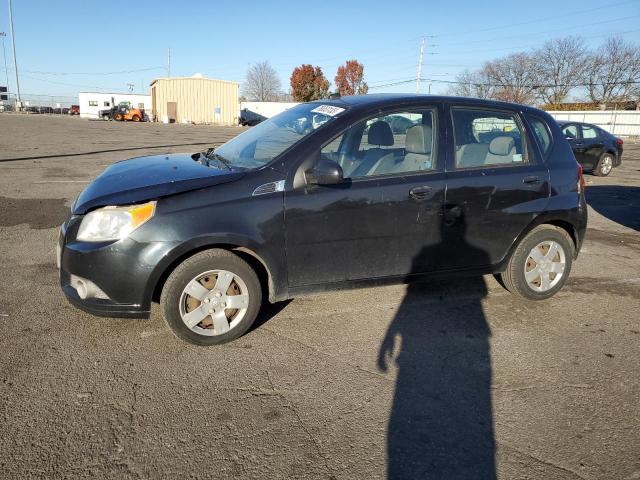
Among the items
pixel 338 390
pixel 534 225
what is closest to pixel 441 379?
pixel 338 390

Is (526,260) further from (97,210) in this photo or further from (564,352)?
(97,210)

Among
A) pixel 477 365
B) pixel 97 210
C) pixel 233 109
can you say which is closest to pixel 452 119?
pixel 477 365

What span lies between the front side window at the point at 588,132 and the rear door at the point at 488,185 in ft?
36.7

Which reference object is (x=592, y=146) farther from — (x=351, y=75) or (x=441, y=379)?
(x=351, y=75)

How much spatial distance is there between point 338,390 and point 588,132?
13.8m

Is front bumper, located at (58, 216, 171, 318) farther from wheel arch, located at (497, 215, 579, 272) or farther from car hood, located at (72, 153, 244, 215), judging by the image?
wheel arch, located at (497, 215, 579, 272)

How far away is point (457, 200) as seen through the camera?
379 cm

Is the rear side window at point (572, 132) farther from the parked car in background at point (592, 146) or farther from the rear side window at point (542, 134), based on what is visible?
the rear side window at point (542, 134)

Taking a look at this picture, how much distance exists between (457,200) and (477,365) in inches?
51.6

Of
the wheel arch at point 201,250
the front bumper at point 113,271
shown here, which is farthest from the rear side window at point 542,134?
the front bumper at point 113,271

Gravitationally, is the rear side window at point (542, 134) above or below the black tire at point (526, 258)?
above

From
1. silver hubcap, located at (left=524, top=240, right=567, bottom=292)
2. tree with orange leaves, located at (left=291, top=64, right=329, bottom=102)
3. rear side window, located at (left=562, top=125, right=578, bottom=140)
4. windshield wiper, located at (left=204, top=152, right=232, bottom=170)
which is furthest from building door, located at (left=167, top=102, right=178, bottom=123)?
silver hubcap, located at (left=524, top=240, right=567, bottom=292)

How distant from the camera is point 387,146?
3775 mm

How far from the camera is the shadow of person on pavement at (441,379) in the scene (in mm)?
2340
